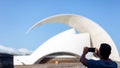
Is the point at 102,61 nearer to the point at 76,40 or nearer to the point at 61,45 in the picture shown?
the point at 61,45

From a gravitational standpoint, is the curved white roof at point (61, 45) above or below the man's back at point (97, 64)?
above

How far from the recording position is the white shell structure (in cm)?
3147

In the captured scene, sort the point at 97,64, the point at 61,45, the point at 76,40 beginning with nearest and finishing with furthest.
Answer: the point at 97,64 < the point at 61,45 < the point at 76,40

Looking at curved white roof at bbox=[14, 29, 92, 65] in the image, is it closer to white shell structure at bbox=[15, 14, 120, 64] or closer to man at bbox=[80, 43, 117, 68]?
white shell structure at bbox=[15, 14, 120, 64]

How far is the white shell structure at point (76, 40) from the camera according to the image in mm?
31469

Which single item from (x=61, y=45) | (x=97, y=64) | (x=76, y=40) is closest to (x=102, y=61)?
(x=97, y=64)

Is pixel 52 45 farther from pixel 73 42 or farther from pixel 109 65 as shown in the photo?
pixel 109 65

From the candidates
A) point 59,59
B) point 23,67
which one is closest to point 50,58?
Answer: point 59,59

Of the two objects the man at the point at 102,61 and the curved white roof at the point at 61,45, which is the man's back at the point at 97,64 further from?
the curved white roof at the point at 61,45

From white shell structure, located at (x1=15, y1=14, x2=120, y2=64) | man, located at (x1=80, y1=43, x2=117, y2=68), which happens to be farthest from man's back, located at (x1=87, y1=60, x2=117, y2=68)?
white shell structure, located at (x1=15, y1=14, x2=120, y2=64)

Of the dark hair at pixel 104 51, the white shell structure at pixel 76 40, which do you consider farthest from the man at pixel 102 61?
the white shell structure at pixel 76 40

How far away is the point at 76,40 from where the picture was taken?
32031 mm

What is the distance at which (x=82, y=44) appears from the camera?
3209cm

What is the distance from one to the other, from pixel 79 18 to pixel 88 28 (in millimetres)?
1244
